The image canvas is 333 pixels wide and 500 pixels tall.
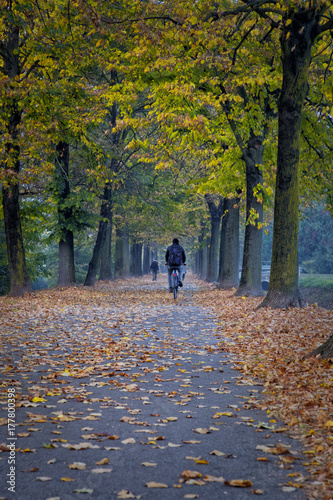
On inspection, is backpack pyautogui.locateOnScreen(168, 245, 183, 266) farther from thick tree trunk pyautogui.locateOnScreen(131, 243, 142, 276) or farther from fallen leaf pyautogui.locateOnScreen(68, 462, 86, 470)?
thick tree trunk pyautogui.locateOnScreen(131, 243, 142, 276)

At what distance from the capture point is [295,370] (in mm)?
6492

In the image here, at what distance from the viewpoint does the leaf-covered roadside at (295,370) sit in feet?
13.3

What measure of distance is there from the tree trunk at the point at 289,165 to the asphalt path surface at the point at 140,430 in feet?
13.1

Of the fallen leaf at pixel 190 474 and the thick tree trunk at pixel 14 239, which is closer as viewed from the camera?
the fallen leaf at pixel 190 474

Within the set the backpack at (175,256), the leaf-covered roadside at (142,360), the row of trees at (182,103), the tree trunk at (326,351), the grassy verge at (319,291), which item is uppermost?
the row of trees at (182,103)

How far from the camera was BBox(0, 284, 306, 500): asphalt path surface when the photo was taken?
11.3ft

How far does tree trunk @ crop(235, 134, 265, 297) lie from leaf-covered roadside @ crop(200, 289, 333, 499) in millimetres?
4451

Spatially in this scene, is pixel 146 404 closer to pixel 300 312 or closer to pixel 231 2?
pixel 300 312

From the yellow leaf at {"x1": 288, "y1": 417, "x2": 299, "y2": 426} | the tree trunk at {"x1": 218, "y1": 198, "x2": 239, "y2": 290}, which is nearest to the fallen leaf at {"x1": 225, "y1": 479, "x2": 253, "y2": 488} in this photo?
the yellow leaf at {"x1": 288, "y1": 417, "x2": 299, "y2": 426}

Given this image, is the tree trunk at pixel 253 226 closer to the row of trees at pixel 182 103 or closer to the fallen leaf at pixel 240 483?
the row of trees at pixel 182 103

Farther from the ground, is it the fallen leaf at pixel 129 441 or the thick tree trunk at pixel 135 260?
the thick tree trunk at pixel 135 260

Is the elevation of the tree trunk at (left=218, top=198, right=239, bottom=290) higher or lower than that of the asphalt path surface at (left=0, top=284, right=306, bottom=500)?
higher

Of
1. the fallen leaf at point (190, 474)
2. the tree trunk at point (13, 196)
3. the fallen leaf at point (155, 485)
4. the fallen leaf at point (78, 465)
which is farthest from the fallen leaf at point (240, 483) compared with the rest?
the tree trunk at point (13, 196)

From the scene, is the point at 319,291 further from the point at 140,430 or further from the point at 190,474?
the point at 190,474
